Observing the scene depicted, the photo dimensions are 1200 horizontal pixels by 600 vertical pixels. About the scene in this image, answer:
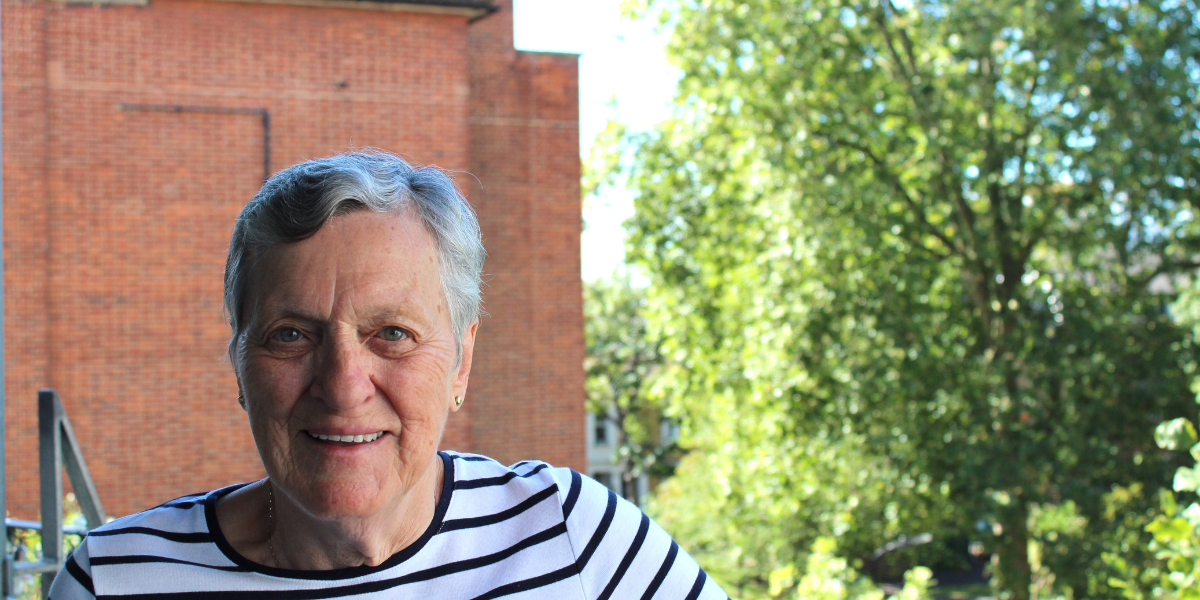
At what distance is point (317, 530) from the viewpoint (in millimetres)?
1455

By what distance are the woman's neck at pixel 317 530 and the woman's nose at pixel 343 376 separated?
18cm

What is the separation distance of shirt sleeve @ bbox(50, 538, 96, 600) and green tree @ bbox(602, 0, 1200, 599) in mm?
8832

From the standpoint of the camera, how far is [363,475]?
140 cm

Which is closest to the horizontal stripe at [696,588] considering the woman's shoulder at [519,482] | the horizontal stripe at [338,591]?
A: the woman's shoulder at [519,482]

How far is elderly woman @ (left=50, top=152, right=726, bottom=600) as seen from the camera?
1.38 meters

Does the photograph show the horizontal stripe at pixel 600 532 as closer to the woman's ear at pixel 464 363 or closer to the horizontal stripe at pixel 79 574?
the woman's ear at pixel 464 363

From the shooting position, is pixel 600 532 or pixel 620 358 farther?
pixel 620 358

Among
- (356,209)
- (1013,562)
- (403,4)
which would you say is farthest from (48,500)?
(1013,562)

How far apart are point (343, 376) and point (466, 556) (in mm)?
392

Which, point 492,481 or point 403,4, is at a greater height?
point 403,4

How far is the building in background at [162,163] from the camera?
30.0 feet

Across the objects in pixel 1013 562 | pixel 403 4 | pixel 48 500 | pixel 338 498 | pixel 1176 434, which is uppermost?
pixel 403 4

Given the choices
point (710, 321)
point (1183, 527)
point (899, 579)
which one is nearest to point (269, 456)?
point (1183, 527)

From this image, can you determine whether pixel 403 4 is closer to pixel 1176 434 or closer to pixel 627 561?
pixel 1176 434
